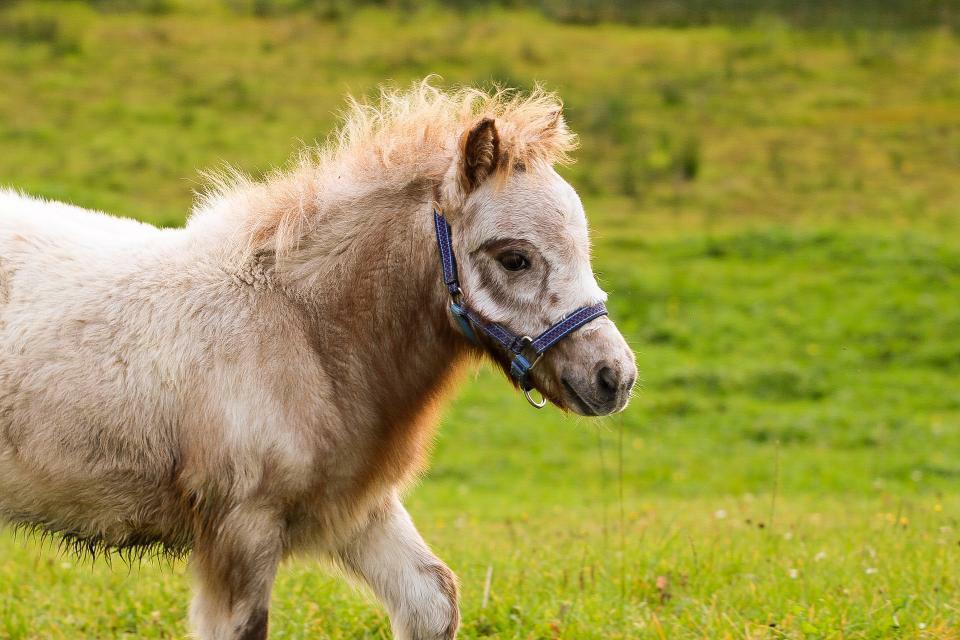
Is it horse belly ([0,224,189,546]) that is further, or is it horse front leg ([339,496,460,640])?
horse front leg ([339,496,460,640])

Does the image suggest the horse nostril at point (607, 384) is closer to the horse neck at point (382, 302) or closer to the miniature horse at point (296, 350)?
the miniature horse at point (296, 350)

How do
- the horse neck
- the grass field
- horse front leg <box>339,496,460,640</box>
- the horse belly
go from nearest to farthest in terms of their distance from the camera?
the horse belly, the horse neck, horse front leg <box>339,496,460,640</box>, the grass field

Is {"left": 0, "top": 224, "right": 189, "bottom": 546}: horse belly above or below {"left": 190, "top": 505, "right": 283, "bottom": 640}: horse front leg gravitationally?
above

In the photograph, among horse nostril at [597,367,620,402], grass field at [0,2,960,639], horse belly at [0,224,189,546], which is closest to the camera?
horse nostril at [597,367,620,402]

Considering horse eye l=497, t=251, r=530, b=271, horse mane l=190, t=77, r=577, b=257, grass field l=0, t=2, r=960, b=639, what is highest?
horse mane l=190, t=77, r=577, b=257

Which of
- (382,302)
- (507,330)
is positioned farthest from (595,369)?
(382,302)

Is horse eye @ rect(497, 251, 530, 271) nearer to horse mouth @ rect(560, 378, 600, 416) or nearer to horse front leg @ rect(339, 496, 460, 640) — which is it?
horse mouth @ rect(560, 378, 600, 416)

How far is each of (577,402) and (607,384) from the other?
0.50 ft

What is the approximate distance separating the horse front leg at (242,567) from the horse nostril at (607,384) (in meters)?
1.25

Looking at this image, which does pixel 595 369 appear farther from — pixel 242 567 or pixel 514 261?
pixel 242 567

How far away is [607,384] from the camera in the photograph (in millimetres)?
3971

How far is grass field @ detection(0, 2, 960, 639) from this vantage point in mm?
5316

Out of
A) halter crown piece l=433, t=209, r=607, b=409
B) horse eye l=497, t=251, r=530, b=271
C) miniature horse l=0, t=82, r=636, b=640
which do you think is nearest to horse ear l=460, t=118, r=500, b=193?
miniature horse l=0, t=82, r=636, b=640

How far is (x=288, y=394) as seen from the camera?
161 inches
